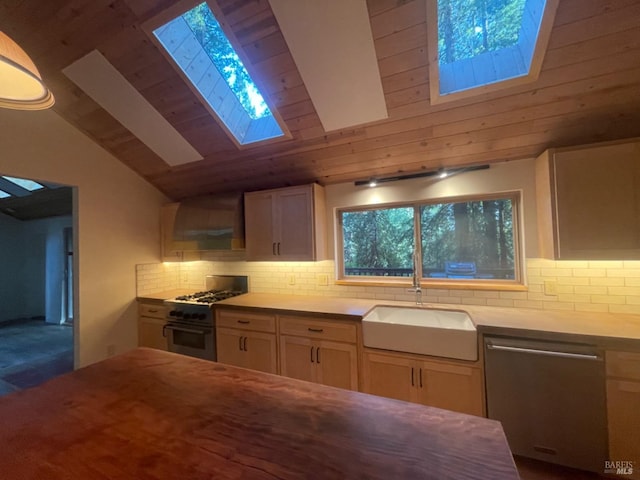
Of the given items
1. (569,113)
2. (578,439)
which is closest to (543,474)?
(578,439)

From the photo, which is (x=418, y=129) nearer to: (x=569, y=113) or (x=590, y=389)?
(x=569, y=113)

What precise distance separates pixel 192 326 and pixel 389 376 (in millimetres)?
1990

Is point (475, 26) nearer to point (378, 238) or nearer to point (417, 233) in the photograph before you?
point (417, 233)

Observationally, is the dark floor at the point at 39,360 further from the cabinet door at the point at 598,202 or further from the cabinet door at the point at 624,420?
the cabinet door at the point at 598,202

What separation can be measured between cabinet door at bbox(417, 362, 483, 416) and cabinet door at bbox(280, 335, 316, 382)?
88 centimetres

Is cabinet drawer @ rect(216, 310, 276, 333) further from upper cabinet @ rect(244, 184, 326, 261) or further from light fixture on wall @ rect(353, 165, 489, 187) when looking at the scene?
light fixture on wall @ rect(353, 165, 489, 187)

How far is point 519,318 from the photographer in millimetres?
2006

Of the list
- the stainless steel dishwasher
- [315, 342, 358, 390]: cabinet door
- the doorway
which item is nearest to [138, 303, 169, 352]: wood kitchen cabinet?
[315, 342, 358, 390]: cabinet door

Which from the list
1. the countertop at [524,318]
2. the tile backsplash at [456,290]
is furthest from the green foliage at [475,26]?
the countertop at [524,318]

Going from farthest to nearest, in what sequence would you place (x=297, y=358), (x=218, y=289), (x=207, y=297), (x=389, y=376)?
(x=218, y=289) → (x=207, y=297) → (x=297, y=358) → (x=389, y=376)

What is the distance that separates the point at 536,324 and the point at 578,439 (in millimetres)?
663

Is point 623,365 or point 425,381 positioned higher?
point 623,365

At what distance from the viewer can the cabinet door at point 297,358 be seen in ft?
7.73

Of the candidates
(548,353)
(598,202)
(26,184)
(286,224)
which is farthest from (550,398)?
(26,184)
